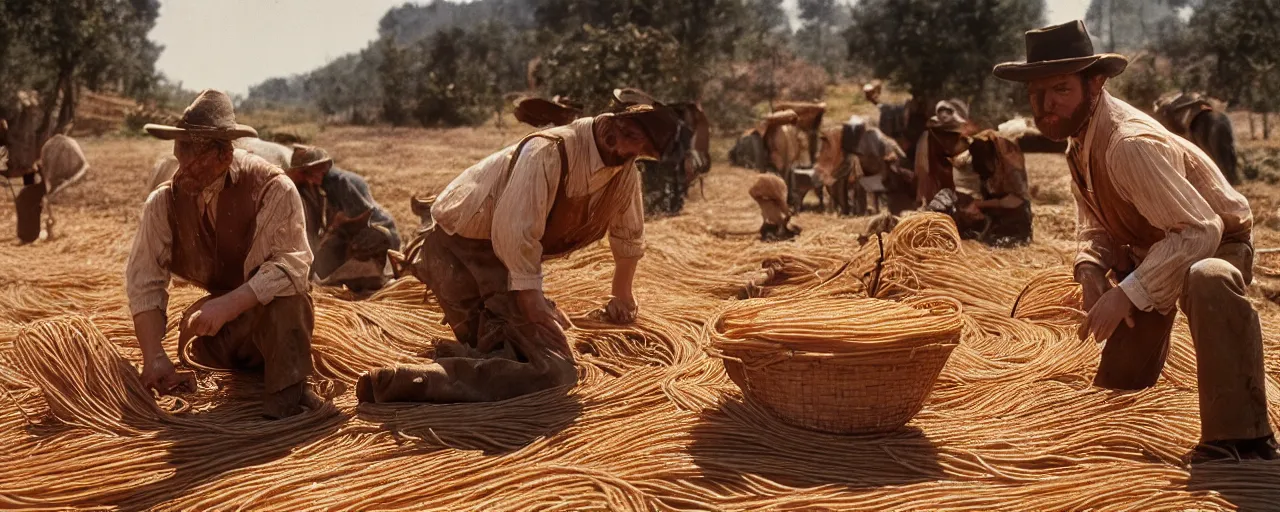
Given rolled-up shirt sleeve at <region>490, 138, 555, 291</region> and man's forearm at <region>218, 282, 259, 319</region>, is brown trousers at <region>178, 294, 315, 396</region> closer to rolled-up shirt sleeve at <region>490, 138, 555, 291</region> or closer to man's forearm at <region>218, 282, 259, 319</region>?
man's forearm at <region>218, 282, 259, 319</region>

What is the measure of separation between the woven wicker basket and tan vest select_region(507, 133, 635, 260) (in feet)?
3.77

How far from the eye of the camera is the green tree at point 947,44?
20344mm

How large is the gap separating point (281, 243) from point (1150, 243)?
10.1 feet

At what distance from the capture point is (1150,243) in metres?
4.02

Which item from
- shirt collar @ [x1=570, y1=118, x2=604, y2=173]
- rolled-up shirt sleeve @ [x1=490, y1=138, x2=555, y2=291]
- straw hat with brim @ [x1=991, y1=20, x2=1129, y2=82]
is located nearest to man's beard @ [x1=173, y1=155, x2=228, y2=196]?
rolled-up shirt sleeve @ [x1=490, y1=138, x2=555, y2=291]

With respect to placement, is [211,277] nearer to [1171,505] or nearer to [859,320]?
[859,320]

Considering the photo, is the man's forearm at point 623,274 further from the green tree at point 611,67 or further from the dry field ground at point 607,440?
the green tree at point 611,67

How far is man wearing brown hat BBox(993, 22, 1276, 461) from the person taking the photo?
138 inches

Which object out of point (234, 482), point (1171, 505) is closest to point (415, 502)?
point (234, 482)

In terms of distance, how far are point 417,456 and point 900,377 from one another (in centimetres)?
162

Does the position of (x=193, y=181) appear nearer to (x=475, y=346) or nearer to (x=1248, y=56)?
(x=475, y=346)

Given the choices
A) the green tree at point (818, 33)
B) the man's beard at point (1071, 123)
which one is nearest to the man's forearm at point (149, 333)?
the man's beard at point (1071, 123)

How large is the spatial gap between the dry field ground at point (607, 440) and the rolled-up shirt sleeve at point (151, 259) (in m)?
0.33

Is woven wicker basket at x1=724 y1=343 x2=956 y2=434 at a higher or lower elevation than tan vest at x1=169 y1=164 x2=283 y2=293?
lower
